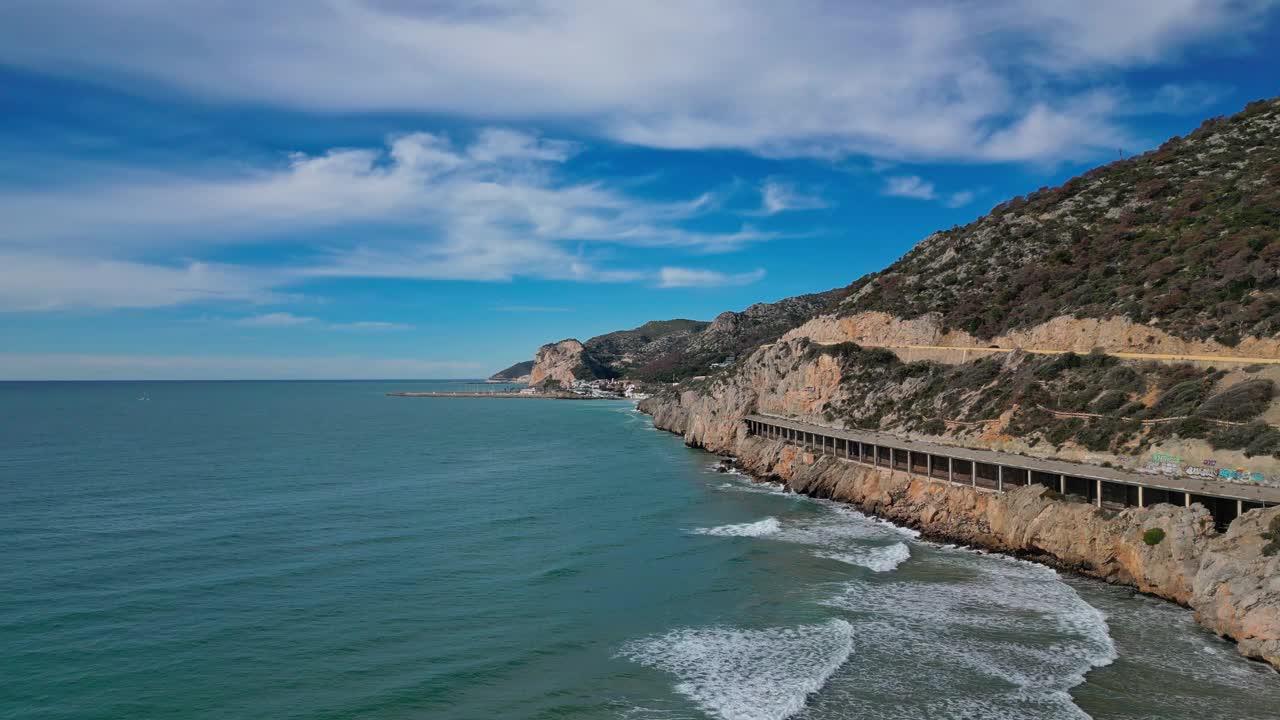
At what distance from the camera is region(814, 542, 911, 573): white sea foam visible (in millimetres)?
28922

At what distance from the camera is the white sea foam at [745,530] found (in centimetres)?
3459

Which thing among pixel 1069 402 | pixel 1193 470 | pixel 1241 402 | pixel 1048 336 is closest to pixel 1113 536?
pixel 1193 470

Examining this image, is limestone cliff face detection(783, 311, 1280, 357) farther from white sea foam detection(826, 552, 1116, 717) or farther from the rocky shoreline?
white sea foam detection(826, 552, 1116, 717)

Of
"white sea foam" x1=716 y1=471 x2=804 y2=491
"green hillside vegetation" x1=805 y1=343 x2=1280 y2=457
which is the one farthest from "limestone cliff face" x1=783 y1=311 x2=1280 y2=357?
"white sea foam" x1=716 y1=471 x2=804 y2=491

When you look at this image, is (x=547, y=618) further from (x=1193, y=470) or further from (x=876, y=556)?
(x=1193, y=470)

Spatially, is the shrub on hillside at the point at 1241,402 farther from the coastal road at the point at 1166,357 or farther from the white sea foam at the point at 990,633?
the white sea foam at the point at 990,633

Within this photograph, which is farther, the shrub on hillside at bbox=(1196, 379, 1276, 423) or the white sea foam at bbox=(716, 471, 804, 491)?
the white sea foam at bbox=(716, 471, 804, 491)

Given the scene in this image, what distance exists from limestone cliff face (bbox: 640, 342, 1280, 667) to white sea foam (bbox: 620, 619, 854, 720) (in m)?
10.5

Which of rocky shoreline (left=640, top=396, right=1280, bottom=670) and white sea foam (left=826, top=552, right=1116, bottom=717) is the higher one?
→ rocky shoreline (left=640, top=396, right=1280, bottom=670)

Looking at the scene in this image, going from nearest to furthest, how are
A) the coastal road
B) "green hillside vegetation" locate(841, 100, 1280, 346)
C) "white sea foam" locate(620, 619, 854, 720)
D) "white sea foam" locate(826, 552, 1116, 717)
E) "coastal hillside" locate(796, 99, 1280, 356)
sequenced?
"white sea foam" locate(826, 552, 1116, 717), "white sea foam" locate(620, 619, 854, 720), the coastal road, "coastal hillside" locate(796, 99, 1280, 356), "green hillside vegetation" locate(841, 100, 1280, 346)

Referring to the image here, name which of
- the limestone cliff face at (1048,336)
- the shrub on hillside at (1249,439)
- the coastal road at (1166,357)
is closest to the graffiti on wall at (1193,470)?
the shrub on hillside at (1249,439)

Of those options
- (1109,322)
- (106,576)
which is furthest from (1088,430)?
(106,576)

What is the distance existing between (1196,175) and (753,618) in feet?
189

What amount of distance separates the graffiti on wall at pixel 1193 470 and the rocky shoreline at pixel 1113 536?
278 centimetres
